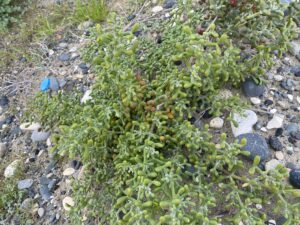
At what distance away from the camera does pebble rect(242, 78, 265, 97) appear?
10.2 ft

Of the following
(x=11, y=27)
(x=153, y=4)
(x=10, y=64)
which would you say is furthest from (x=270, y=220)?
(x=11, y=27)

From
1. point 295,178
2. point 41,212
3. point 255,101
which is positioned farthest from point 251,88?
point 41,212

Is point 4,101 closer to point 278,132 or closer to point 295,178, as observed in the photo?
point 278,132

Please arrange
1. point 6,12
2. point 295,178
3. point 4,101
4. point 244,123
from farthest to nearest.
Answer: point 6,12 < point 4,101 < point 244,123 < point 295,178

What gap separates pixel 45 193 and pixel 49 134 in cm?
48

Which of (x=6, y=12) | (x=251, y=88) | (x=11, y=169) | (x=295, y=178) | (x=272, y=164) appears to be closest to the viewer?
(x=295, y=178)

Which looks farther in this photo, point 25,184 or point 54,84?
point 54,84

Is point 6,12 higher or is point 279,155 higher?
point 6,12

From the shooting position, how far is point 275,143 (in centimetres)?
292

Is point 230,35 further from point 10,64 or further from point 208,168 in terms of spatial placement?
point 10,64

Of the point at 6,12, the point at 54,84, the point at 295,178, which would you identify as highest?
the point at 6,12

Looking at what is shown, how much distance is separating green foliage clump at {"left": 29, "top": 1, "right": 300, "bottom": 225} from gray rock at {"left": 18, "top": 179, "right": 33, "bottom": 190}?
1.92 feet

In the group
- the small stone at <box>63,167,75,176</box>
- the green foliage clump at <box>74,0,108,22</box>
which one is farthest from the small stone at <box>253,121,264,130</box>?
the green foliage clump at <box>74,0,108,22</box>

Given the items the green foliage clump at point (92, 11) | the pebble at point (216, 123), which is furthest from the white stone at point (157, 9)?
the pebble at point (216, 123)
